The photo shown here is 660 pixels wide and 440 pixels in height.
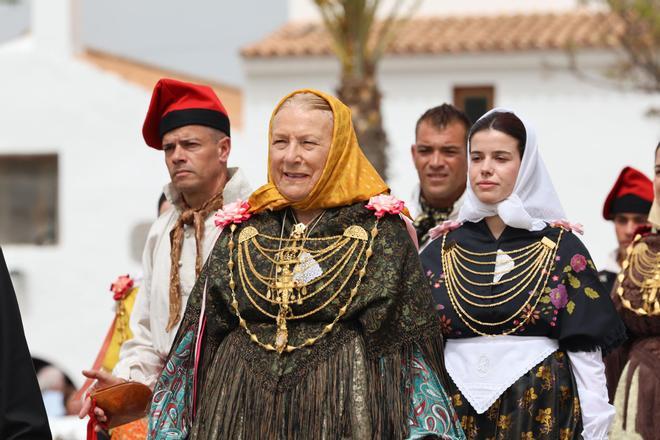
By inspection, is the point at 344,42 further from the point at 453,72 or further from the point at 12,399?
the point at 12,399

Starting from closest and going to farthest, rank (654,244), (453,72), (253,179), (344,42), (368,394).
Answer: (368,394), (654,244), (253,179), (344,42), (453,72)

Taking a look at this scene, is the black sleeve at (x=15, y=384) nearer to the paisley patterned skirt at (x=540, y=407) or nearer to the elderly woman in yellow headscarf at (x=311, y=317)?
the elderly woman in yellow headscarf at (x=311, y=317)

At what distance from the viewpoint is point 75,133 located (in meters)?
17.2

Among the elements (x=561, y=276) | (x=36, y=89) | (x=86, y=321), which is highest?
(x=36, y=89)

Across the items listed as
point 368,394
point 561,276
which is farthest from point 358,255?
point 561,276

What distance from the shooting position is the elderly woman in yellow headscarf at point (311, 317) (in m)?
4.33

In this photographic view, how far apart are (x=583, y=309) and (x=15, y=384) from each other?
252cm

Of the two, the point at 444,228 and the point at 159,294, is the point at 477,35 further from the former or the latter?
the point at 159,294

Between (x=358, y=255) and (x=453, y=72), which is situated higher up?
(x=453, y=72)

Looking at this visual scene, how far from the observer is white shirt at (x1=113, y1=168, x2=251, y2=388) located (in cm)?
558

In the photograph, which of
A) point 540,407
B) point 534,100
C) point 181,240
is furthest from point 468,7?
point 540,407

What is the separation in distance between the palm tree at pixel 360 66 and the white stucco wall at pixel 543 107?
1497mm

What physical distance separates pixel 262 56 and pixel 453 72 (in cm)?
279

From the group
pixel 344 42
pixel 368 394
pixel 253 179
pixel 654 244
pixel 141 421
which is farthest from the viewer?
pixel 344 42
